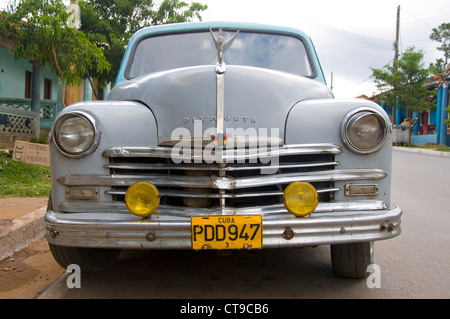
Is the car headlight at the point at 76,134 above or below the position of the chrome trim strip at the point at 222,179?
above

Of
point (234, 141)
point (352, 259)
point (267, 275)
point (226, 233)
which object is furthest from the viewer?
point (267, 275)

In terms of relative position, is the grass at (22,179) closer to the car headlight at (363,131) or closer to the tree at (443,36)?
the car headlight at (363,131)

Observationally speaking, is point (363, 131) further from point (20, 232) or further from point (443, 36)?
point (443, 36)

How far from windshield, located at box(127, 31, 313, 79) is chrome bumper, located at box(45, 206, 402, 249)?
1589mm

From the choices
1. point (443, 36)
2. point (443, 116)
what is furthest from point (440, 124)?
point (443, 36)

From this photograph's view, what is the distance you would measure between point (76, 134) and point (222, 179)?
2.82 feet

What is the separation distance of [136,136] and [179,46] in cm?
139

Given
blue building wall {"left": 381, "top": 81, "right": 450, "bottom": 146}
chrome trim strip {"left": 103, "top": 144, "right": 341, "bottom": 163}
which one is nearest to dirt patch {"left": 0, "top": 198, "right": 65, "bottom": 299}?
chrome trim strip {"left": 103, "top": 144, "right": 341, "bottom": 163}

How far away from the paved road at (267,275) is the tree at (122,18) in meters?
9.49

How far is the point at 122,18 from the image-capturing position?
12438mm

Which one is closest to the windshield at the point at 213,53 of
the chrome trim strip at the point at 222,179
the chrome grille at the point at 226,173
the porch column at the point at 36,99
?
the chrome grille at the point at 226,173

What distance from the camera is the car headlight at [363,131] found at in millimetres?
2322

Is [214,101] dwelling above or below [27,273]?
above
